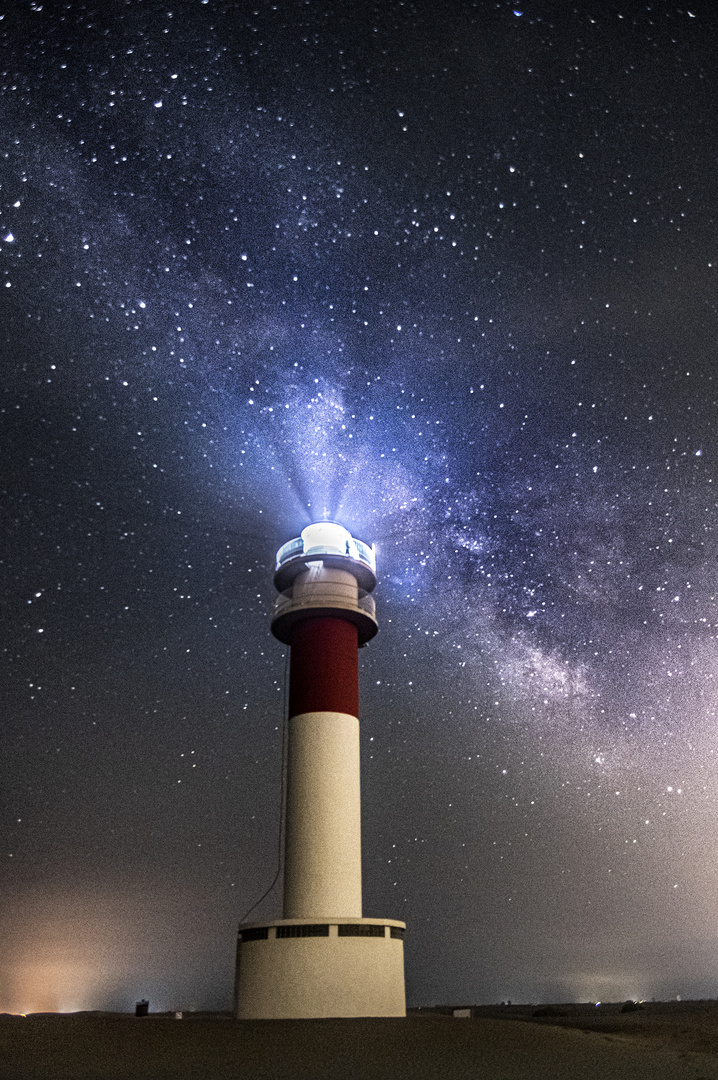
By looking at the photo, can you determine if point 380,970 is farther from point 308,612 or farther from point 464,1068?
point 308,612

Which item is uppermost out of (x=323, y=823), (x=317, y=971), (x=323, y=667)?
(x=323, y=667)

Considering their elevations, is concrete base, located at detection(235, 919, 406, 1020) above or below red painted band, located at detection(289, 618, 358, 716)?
below

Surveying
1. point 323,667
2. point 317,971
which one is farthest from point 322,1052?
point 323,667

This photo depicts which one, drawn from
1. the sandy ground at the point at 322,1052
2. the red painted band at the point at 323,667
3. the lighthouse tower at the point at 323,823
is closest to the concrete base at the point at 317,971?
the lighthouse tower at the point at 323,823

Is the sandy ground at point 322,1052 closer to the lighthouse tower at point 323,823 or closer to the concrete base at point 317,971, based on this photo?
the concrete base at point 317,971

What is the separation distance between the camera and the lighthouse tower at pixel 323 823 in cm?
1667

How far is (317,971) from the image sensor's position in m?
16.6

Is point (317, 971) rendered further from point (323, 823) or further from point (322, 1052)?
point (322, 1052)

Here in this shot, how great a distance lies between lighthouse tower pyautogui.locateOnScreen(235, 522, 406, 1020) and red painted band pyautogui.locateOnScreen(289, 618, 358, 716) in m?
0.03

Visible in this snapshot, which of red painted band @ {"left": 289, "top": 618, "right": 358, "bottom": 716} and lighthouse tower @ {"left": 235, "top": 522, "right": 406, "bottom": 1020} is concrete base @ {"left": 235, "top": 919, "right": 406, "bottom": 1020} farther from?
red painted band @ {"left": 289, "top": 618, "right": 358, "bottom": 716}

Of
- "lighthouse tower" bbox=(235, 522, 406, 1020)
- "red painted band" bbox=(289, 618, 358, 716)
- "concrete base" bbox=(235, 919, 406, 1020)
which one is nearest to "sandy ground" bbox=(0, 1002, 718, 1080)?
"concrete base" bbox=(235, 919, 406, 1020)

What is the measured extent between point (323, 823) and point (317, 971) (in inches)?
118

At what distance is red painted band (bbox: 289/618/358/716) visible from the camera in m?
19.6

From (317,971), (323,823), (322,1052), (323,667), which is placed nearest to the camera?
(322,1052)
